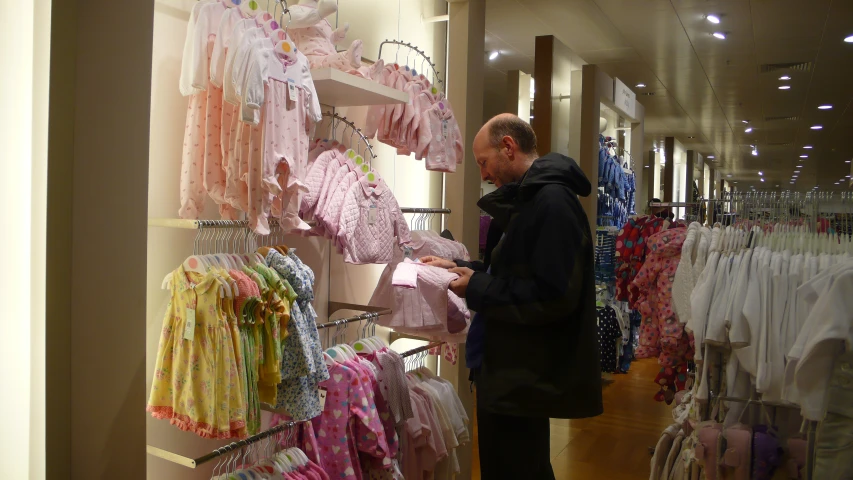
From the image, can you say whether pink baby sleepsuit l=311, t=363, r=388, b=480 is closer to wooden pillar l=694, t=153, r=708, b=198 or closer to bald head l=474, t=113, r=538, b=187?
bald head l=474, t=113, r=538, b=187

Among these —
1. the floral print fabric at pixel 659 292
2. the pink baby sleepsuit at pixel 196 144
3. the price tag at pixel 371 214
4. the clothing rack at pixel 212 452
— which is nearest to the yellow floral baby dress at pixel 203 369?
the clothing rack at pixel 212 452

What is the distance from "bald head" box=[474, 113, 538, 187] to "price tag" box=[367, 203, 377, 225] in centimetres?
77

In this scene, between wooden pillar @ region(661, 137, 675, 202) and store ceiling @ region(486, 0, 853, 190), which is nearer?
store ceiling @ region(486, 0, 853, 190)

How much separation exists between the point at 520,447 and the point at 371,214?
4.16 ft

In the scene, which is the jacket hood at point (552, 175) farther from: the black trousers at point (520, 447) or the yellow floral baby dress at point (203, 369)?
the yellow floral baby dress at point (203, 369)

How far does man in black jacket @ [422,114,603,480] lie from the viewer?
2.29m

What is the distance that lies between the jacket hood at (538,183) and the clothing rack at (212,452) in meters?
1.28

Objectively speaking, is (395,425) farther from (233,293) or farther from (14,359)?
(14,359)

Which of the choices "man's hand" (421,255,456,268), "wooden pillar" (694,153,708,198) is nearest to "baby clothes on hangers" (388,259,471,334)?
"man's hand" (421,255,456,268)

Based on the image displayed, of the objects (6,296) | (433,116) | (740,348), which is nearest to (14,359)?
(6,296)

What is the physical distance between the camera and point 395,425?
10.7 feet

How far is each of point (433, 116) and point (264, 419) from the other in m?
1.83

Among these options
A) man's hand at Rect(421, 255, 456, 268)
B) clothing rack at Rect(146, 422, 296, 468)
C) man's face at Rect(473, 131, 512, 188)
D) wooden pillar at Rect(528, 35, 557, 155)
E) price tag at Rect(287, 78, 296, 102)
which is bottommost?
clothing rack at Rect(146, 422, 296, 468)

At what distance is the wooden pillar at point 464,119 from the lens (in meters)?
4.33
